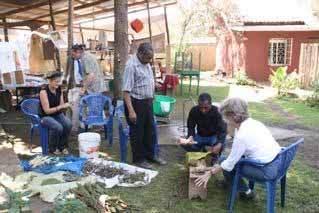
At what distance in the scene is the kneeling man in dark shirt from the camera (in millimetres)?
4746

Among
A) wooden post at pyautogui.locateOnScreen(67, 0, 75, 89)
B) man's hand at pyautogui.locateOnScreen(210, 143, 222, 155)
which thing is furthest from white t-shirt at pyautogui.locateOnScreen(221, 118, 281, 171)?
wooden post at pyautogui.locateOnScreen(67, 0, 75, 89)

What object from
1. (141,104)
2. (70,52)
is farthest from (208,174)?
(70,52)

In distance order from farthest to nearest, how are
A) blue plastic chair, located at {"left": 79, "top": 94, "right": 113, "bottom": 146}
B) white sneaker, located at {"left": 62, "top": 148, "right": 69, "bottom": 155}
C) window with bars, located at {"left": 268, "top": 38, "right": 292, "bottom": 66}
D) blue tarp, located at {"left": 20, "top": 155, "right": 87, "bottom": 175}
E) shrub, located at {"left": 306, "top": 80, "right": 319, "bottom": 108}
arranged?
1. window with bars, located at {"left": 268, "top": 38, "right": 292, "bottom": 66}
2. shrub, located at {"left": 306, "top": 80, "right": 319, "bottom": 108}
3. blue plastic chair, located at {"left": 79, "top": 94, "right": 113, "bottom": 146}
4. white sneaker, located at {"left": 62, "top": 148, "right": 69, "bottom": 155}
5. blue tarp, located at {"left": 20, "top": 155, "right": 87, "bottom": 175}

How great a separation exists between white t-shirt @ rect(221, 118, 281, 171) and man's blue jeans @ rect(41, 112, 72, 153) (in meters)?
2.78

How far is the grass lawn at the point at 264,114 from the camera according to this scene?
8.24m

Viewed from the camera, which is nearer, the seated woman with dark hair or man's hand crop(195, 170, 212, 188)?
man's hand crop(195, 170, 212, 188)

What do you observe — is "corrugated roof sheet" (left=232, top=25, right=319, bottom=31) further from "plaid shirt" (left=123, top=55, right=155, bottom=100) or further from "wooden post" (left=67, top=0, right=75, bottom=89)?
"plaid shirt" (left=123, top=55, right=155, bottom=100)

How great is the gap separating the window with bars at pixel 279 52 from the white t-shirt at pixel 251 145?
537 inches

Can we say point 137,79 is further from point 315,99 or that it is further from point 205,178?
point 315,99

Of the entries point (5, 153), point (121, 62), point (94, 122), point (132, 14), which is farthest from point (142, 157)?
point (132, 14)

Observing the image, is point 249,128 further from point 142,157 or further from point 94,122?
point 94,122

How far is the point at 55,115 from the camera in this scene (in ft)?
18.1

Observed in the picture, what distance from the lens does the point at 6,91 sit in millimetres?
8781

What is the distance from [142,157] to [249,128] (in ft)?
6.66
